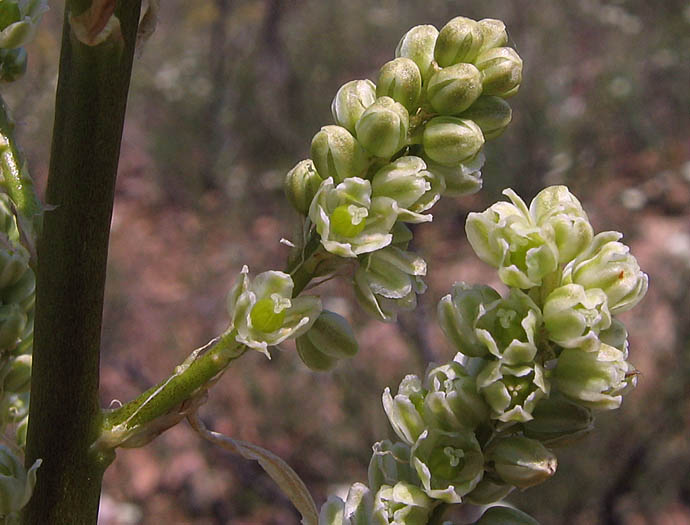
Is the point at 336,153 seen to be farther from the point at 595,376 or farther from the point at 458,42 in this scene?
the point at 595,376

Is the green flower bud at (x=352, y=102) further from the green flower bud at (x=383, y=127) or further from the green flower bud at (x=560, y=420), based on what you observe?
the green flower bud at (x=560, y=420)

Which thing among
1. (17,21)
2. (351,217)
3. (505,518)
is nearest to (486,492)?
(505,518)

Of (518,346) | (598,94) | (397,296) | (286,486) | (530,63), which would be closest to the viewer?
(518,346)

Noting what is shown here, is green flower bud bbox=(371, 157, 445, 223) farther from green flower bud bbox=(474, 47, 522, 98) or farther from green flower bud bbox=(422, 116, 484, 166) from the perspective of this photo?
green flower bud bbox=(474, 47, 522, 98)

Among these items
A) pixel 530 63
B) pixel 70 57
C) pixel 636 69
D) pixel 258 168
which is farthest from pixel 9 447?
pixel 636 69

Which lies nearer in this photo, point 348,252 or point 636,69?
point 348,252

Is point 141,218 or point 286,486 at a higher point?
point 286,486

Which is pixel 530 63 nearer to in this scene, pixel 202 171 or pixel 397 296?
pixel 202 171
